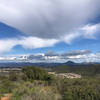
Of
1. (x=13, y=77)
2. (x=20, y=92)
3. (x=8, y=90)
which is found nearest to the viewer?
(x=20, y=92)

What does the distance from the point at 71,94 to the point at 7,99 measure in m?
4.79

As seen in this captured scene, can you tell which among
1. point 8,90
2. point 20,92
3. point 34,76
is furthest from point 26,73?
point 20,92

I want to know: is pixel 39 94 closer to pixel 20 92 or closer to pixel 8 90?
pixel 20 92

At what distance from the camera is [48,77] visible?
68.8 ft

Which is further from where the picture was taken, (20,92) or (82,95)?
(20,92)

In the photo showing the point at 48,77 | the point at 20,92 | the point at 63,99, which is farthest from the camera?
the point at 48,77

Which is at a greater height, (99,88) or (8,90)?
(99,88)

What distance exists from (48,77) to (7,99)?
12.0m

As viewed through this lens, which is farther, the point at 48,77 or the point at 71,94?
the point at 48,77

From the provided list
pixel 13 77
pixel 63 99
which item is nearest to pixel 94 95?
pixel 63 99

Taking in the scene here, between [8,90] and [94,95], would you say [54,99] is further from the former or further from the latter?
[8,90]

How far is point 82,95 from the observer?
28.3 ft

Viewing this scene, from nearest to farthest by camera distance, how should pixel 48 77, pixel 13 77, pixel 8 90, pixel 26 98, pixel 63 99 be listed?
pixel 26 98, pixel 63 99, pixel 8 90, pixel 48 77, pixel 13 77

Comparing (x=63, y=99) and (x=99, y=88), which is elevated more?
(x=99, y=88)
